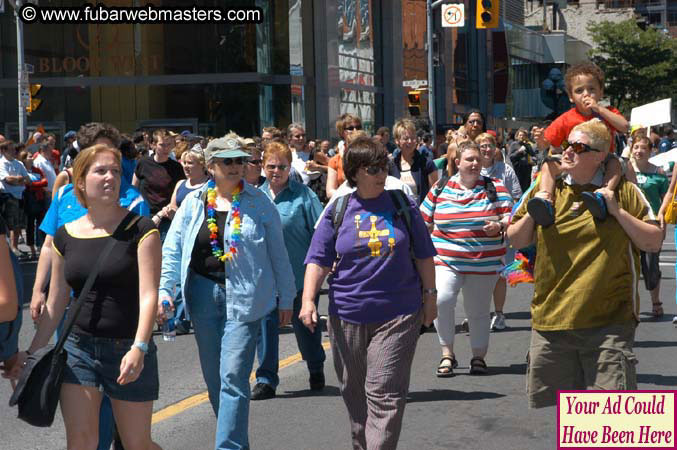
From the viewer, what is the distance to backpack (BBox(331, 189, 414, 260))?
6098mm

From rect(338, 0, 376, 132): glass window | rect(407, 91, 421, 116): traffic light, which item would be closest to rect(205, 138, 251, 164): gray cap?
rect(407, 91, 421, 116): traffic light

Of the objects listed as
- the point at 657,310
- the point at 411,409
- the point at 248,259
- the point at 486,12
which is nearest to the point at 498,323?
the point at 657,310

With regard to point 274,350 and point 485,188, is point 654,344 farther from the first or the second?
point 274,350

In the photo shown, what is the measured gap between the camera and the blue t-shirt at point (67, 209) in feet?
21.9

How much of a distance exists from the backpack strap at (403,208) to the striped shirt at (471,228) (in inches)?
114

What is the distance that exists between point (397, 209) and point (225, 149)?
3.38ft

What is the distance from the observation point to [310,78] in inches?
1444

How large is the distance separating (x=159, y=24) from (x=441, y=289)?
2692 cm

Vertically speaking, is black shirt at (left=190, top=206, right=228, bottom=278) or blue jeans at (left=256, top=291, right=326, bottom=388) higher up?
black shirt at (left=190, top=206, right=228, bottom=278)

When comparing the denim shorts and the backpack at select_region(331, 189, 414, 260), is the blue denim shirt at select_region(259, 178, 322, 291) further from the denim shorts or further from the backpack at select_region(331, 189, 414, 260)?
the denim shorts

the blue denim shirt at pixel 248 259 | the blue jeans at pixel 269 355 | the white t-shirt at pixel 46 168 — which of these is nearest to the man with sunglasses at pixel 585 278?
the blue denim shirt at pixel 248 259

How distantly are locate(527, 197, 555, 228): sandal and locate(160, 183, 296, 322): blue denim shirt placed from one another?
1.51m

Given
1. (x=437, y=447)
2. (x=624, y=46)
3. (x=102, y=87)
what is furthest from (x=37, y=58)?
(x=624, y=46)

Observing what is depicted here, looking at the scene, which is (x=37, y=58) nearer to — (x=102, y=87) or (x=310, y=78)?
(x=102, y=87)
